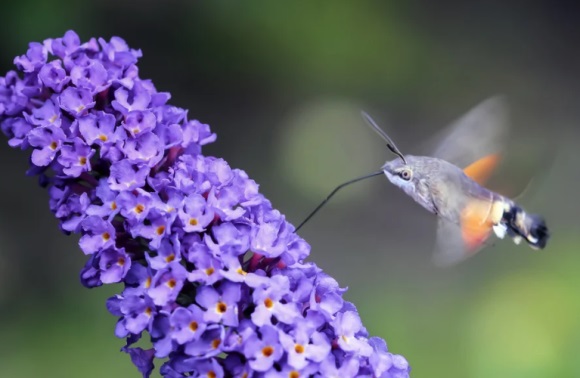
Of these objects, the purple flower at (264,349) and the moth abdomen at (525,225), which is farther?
the moth abdomen at (525,225)

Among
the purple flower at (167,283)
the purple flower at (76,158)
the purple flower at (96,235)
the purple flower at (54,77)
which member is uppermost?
the purple flower at (54,77)

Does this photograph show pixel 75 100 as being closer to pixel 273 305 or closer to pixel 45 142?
pixel 45 142

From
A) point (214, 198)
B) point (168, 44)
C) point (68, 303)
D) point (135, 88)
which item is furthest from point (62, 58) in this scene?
point (168, 44)

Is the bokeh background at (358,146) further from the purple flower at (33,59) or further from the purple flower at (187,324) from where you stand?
the purple flower at (187,324)

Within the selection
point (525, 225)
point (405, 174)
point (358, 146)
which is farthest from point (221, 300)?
point (358, 146)

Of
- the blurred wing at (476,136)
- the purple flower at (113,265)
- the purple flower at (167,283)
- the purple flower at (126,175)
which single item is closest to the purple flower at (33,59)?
the purple flower at (126,175)
